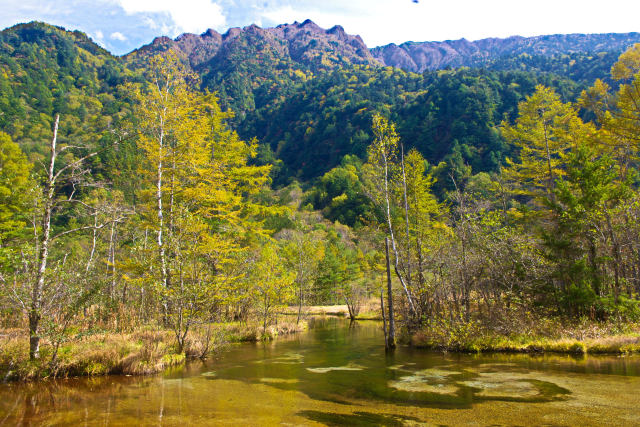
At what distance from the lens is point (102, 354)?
11.2 metres

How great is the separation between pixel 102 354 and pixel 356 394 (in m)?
7.96

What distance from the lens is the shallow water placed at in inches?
277

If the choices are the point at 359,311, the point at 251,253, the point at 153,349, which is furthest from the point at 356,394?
the point at 359,311

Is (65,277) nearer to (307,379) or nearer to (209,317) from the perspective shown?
(209,317)

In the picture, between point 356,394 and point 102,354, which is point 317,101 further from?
point 356,394

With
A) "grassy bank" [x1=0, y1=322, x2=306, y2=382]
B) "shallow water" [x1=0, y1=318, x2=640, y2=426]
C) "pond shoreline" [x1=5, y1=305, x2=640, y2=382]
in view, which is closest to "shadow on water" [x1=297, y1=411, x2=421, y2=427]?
"shallow water" [x1=0, y1=318, x2=640, y2=426]

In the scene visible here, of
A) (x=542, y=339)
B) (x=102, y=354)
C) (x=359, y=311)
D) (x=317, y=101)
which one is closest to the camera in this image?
(x=102, y=354)

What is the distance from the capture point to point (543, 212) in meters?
23.1

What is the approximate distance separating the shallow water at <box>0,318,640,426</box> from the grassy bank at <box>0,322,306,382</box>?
0.55 m

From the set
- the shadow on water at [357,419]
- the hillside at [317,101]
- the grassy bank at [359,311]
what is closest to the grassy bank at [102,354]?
the shadow on water at [357,419]

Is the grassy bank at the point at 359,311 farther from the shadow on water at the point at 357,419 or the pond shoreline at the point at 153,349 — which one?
the shadow on water at the point at 357,419

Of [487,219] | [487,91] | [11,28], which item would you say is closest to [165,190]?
[487,219]

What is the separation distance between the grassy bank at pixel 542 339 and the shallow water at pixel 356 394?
102 centimetres

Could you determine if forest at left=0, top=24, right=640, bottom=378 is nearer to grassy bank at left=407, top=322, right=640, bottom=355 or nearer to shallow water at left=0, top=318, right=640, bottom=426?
grassy bank at left=407, top=322, right=640, bottom=355
